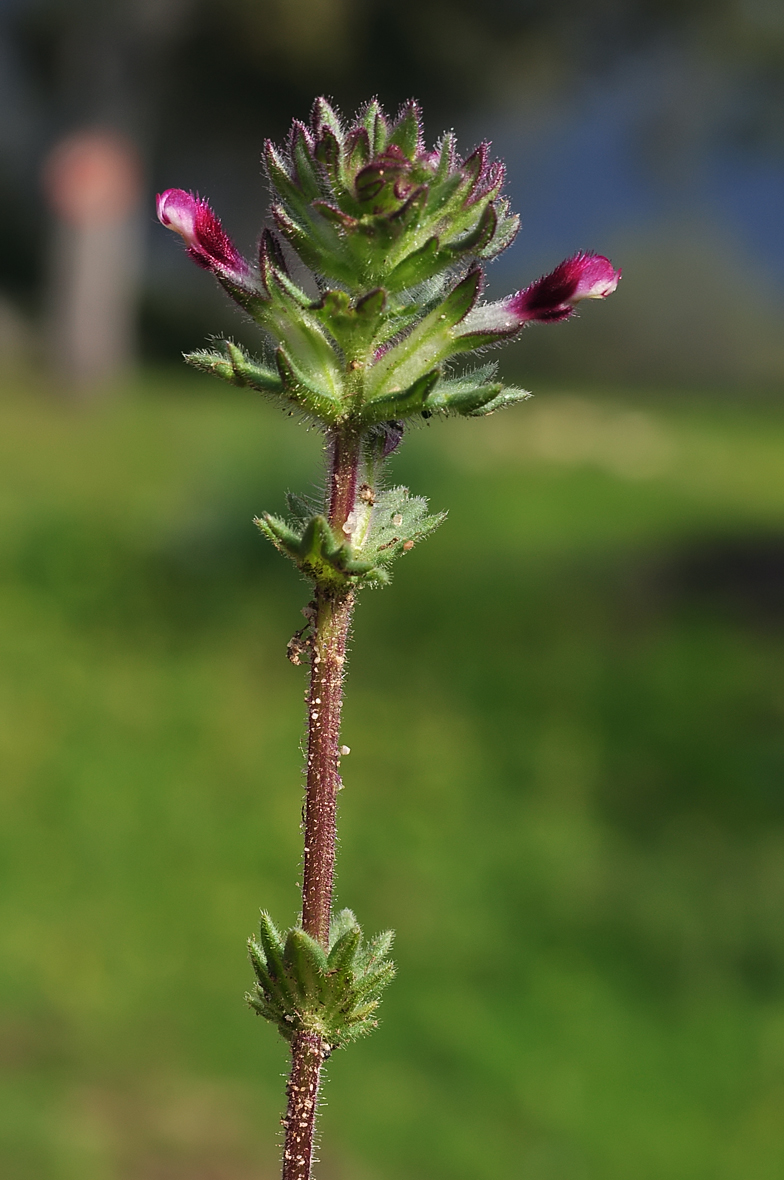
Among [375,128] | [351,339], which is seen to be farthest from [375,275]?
[375,128]

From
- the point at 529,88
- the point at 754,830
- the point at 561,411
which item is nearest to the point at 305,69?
the point at 529,88

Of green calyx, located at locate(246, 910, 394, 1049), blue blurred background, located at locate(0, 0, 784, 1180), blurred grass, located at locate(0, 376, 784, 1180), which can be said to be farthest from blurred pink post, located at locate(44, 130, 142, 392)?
green calyx, located at locate(246, 910, 394, 1049)

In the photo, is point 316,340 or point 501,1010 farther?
point 501,1010

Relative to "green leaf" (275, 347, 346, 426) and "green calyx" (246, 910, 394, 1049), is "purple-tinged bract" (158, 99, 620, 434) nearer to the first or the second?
"green leaf" (275, 347, 346, 426)

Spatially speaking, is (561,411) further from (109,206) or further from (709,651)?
(709,651)

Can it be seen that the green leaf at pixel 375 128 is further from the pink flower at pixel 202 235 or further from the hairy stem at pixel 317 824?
the hairy stem at pixel 317 824

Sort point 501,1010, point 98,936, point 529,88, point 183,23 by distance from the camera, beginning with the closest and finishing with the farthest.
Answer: point 501,1010 → point 98,936 → point 183,23 → point 529,88
